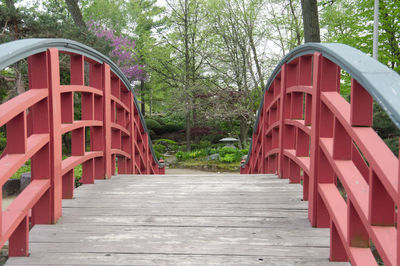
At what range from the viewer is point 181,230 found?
2143 mm

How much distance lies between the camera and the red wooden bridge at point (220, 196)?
55.2 inches

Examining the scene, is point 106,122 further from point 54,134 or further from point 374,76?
point 374,76

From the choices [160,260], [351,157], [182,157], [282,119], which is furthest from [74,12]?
[351,157]

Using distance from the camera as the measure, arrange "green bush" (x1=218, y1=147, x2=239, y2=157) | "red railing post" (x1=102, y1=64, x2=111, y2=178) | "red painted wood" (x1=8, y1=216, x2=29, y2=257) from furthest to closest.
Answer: "green bush" (x1=218, y1=147, x2=239, y2=157), "red railing post" (x1=102, y1=64, x2=111, y2=178), "red painted wood" (x1=8, y1=216, x2=29, y2=257)

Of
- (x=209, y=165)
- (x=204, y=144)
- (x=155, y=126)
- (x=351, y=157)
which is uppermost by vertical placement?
(x=351, y=157)

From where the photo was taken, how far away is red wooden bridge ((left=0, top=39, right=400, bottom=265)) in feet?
4.60

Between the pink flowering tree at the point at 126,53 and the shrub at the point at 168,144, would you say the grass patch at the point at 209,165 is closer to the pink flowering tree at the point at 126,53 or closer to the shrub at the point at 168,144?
the shrub at the point at 168,144

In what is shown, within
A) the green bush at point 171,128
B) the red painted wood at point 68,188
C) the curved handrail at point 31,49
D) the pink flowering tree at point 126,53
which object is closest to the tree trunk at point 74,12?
the pink flowering tree at point 126,53

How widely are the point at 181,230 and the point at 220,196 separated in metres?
0.77

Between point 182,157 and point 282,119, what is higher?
point 282,119

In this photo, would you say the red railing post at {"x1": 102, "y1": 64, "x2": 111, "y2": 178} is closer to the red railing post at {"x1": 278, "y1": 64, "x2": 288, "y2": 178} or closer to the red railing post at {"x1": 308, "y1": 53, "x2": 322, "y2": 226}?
the red railing post at {"x1": 278, "y1": 64, "x2": 288, "y2": 178}

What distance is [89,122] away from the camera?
9.92ft

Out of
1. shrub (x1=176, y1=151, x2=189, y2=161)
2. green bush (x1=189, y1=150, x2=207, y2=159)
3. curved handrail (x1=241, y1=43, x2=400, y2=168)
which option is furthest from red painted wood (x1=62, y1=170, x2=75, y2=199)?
green bush (x1=189, y1=150, x2=207, y2=159)

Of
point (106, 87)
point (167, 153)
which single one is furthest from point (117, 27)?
point (106, 87)
